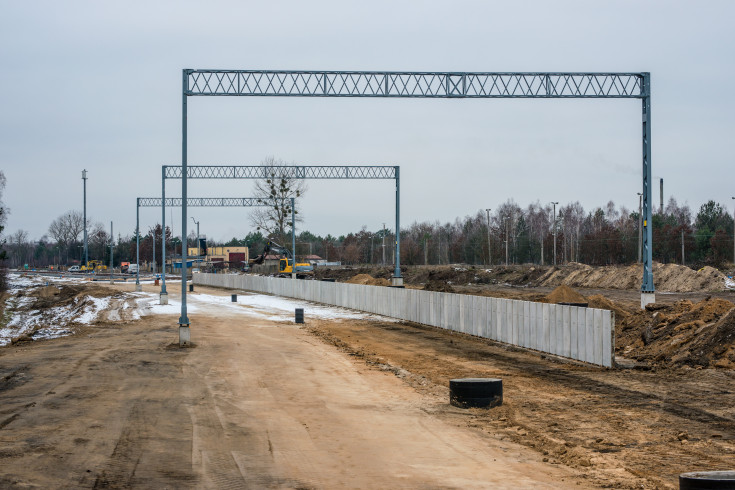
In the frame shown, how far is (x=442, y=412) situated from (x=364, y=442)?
298cm

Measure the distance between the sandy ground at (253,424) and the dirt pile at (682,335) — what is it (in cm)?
470

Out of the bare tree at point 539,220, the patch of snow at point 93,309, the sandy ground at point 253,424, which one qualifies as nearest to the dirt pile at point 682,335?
the sandy ground at point 253,424

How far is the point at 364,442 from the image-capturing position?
11648 millimetres

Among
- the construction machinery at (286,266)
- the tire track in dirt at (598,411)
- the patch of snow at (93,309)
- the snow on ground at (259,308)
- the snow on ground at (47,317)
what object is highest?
the construction machinery at (286,266)

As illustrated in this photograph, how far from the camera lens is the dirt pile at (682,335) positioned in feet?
66.7

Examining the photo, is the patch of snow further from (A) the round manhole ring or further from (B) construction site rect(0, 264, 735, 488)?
(A) the round manhole ring

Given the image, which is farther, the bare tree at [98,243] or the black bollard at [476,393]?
the bare tree at [98,243]

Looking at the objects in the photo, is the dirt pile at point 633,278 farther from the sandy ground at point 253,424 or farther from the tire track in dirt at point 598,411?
the sandy ground at point 253,424

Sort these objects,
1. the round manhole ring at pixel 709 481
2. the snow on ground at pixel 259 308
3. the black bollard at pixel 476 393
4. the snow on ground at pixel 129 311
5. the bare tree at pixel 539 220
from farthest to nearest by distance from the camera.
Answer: the bare tree at pixel 539 220 → the snow on ground at pixel 259 308 → the snow on ground at pixel 129 311 → the black bollard at pixel 476 393 → the round manhole ring at pixel 709 481

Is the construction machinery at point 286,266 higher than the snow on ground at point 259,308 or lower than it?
higher

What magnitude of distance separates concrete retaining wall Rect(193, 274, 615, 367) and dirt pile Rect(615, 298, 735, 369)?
1.97 metres

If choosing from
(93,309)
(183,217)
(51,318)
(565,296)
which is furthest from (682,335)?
(51,318)

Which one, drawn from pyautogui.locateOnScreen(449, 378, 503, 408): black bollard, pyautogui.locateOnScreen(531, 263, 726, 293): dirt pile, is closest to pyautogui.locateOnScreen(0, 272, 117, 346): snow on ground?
pyautogui.locateOnScreen(449, 378, 503, 408): black bollard

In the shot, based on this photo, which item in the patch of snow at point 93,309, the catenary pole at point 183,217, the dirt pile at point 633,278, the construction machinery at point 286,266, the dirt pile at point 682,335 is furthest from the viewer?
the construction machinery at point 286,266
